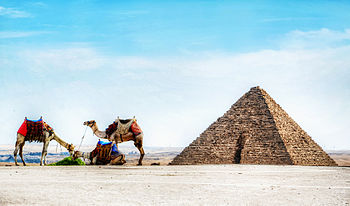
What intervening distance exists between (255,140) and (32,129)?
27593 mm

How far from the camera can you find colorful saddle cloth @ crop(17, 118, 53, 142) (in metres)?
30.9

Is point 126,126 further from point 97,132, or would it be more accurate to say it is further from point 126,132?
point 97,132

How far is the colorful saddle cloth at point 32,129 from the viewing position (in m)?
30.9

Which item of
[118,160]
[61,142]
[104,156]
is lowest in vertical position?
[118,160]

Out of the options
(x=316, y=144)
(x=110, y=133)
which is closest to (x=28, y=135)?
(x=110, y=133)

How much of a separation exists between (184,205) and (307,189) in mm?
6218

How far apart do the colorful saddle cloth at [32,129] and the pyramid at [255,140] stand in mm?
22189

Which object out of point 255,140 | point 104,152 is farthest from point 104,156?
point 255,140

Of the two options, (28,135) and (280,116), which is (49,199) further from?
(280,116)

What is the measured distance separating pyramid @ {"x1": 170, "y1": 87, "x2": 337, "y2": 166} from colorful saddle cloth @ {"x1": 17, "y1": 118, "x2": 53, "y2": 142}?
22.2 meters

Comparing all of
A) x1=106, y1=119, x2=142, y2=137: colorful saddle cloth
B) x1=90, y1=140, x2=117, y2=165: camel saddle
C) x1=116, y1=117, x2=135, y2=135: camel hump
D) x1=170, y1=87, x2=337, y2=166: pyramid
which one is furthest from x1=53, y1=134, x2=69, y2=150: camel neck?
x1=170, y1=87, x2=337, y2=166: pyramid

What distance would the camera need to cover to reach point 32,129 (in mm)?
30953

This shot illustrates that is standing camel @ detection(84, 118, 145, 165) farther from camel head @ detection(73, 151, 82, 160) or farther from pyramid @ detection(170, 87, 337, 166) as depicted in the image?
pyramid @ detection(170, 87, 337, 166)

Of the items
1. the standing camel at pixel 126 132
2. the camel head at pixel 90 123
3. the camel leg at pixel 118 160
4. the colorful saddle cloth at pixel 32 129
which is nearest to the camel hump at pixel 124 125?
the standing camel at pixel 126 132
